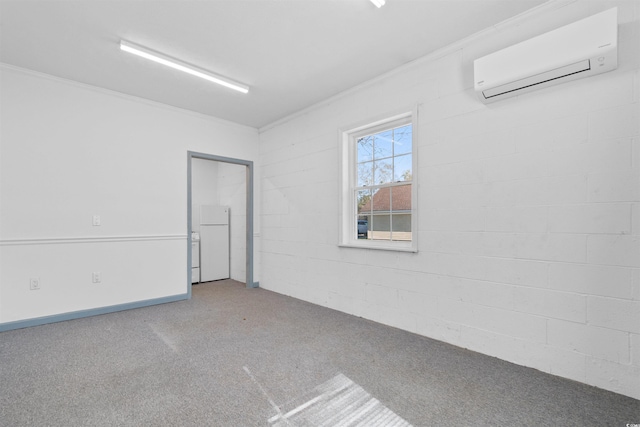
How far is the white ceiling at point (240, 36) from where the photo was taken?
225cm

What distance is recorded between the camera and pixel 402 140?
3.22 meters

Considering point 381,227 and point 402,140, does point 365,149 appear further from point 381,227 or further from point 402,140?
point 381,227

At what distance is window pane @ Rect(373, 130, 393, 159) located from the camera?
11.0 ft

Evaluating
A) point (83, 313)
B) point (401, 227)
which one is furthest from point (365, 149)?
point (83, 313)

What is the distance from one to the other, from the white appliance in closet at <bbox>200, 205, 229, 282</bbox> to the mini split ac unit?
4624 millimetres

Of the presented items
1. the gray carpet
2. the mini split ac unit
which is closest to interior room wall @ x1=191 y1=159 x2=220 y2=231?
the gray carpet

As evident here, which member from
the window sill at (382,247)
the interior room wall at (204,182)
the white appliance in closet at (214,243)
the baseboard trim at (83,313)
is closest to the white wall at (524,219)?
the window sill at (382,247)

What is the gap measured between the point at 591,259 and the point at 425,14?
2.13 metres

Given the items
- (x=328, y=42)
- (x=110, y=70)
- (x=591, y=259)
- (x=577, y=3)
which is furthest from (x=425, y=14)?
(x=110, y=70)

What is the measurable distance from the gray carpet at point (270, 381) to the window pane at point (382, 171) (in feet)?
5.22

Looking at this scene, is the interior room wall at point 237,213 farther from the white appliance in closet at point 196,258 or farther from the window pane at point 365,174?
the window pane at point 365,174

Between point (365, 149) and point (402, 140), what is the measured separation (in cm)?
53

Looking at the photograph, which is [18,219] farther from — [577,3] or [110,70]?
Answer: [577,3]

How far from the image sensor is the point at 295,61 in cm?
301
